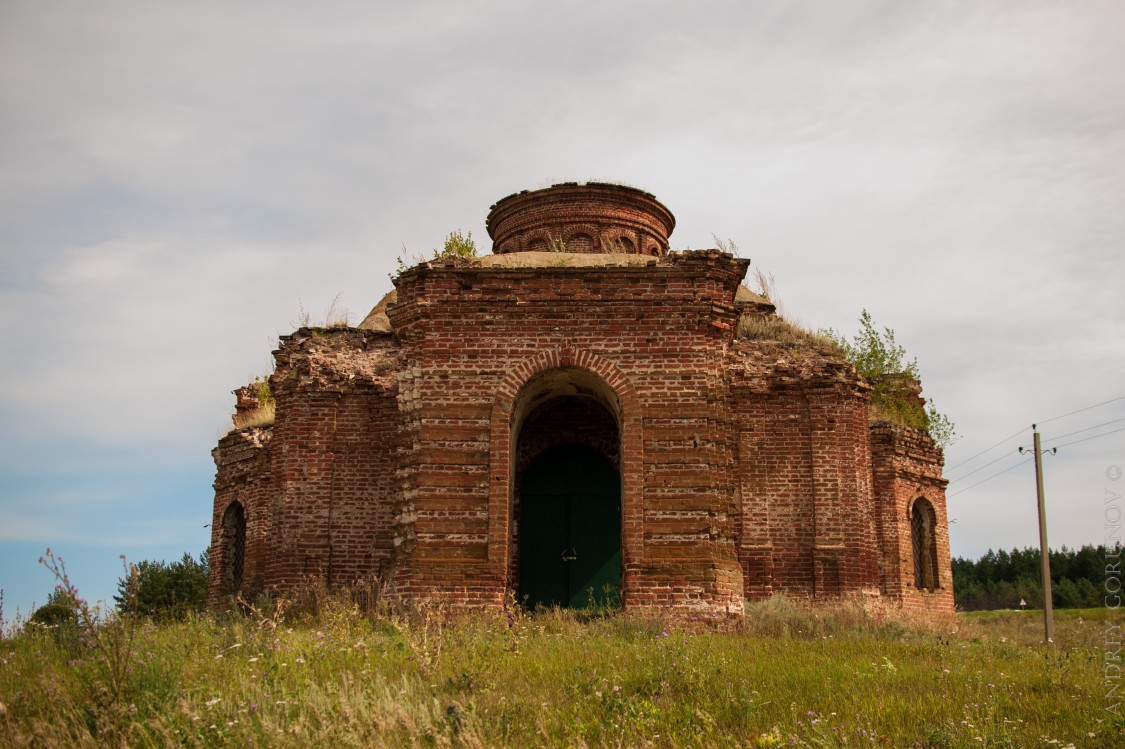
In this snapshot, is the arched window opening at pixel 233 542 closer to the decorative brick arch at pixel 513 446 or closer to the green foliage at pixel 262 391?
the green foliage at pixel 262 391

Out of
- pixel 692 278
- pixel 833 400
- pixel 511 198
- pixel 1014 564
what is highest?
pixel 511 198

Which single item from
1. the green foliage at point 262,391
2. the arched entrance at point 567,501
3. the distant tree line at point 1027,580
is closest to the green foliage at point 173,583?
the green foliage at point 262,391

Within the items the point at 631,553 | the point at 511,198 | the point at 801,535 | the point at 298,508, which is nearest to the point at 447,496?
the point at 631,553

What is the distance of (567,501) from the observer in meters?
15.0

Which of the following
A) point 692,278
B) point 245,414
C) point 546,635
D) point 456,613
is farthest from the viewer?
point 245,414

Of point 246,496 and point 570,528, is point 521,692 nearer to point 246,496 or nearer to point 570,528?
point 570,528

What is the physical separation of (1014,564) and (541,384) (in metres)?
55.7

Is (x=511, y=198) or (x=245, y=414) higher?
(x=511, y=198)

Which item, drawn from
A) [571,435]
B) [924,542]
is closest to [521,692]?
[571,435]

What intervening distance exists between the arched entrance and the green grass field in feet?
14.8

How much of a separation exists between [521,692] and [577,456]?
7861 mm

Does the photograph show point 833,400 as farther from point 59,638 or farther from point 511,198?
point 59,638

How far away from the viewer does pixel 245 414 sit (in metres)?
19.8

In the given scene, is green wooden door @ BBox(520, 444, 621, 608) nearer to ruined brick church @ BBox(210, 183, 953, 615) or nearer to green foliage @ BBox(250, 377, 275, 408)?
ruined brick church @ BBox(210, 183, 953, 615)
